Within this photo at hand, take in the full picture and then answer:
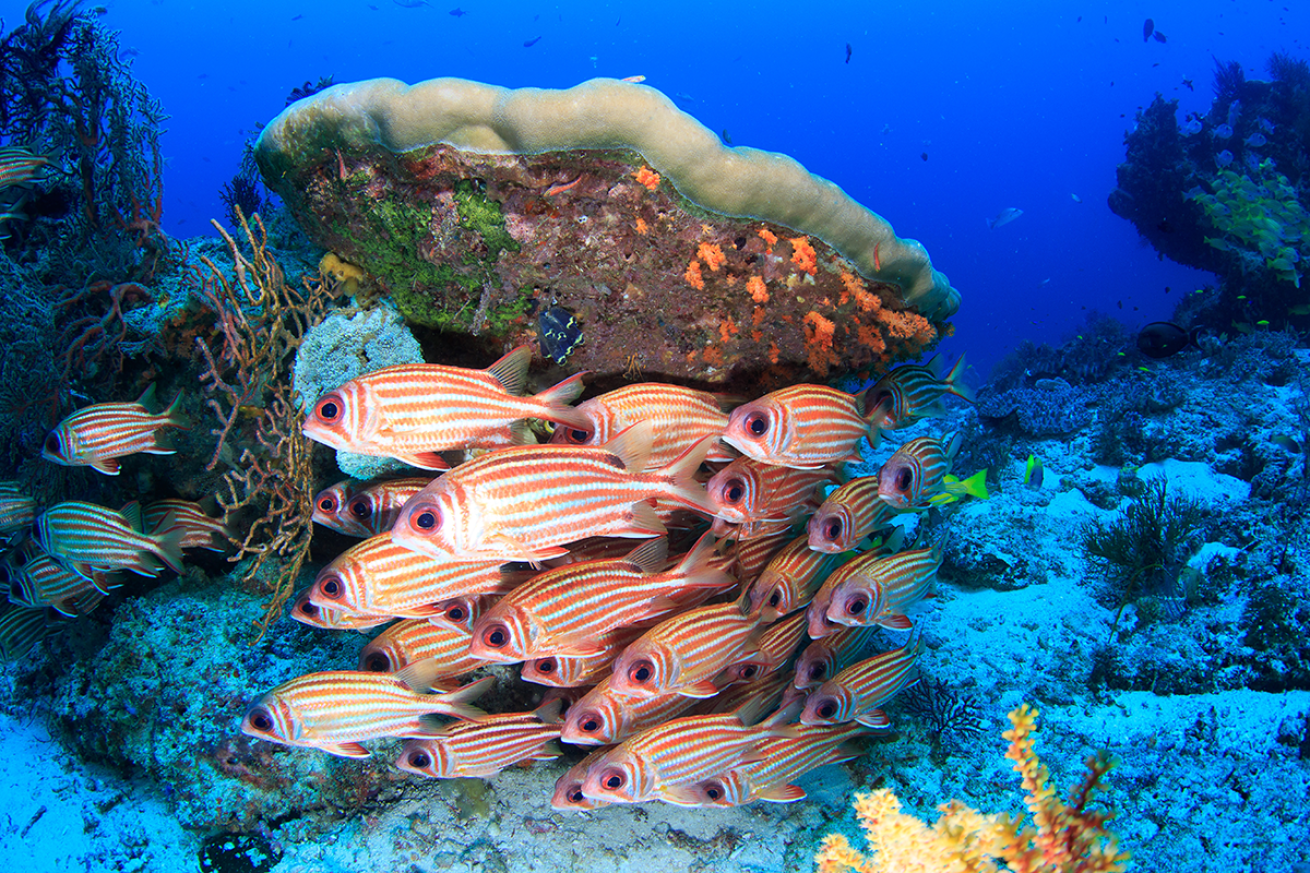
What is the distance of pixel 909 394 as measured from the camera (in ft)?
12.3

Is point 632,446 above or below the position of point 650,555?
above

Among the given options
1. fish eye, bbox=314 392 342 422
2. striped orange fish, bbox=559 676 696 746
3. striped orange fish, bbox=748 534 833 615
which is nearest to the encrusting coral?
striped orange fish, bbox=559 676 696 746

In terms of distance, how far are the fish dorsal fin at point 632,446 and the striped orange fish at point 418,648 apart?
53.8 inches

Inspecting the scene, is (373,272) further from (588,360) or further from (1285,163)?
(1285,163)

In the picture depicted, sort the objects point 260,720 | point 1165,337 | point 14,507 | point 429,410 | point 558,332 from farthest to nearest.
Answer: point 1165,337, point 14,507, point 558,332, point 260,720, point 429,410

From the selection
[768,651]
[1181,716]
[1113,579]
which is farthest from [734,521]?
[1113,579]

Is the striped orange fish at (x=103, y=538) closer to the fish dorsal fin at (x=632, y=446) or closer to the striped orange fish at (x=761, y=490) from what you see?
the fish dorsal fin at (x=632, y=446)

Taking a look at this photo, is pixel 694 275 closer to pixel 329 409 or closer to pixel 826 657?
pixel 329 409

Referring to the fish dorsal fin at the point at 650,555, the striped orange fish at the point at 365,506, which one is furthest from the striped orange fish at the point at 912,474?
the striped orange fish at the point at 365,506

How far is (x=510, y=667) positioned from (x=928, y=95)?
131 m

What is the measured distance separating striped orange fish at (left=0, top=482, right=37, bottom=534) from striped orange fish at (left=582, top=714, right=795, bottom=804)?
17.5 feet

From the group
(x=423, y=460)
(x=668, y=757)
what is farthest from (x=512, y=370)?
(x=668, y=757)

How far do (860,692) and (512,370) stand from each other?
264cm

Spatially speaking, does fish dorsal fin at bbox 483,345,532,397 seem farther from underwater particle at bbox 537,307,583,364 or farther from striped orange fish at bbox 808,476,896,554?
striped orange fish at bbox 808,476,896,554
